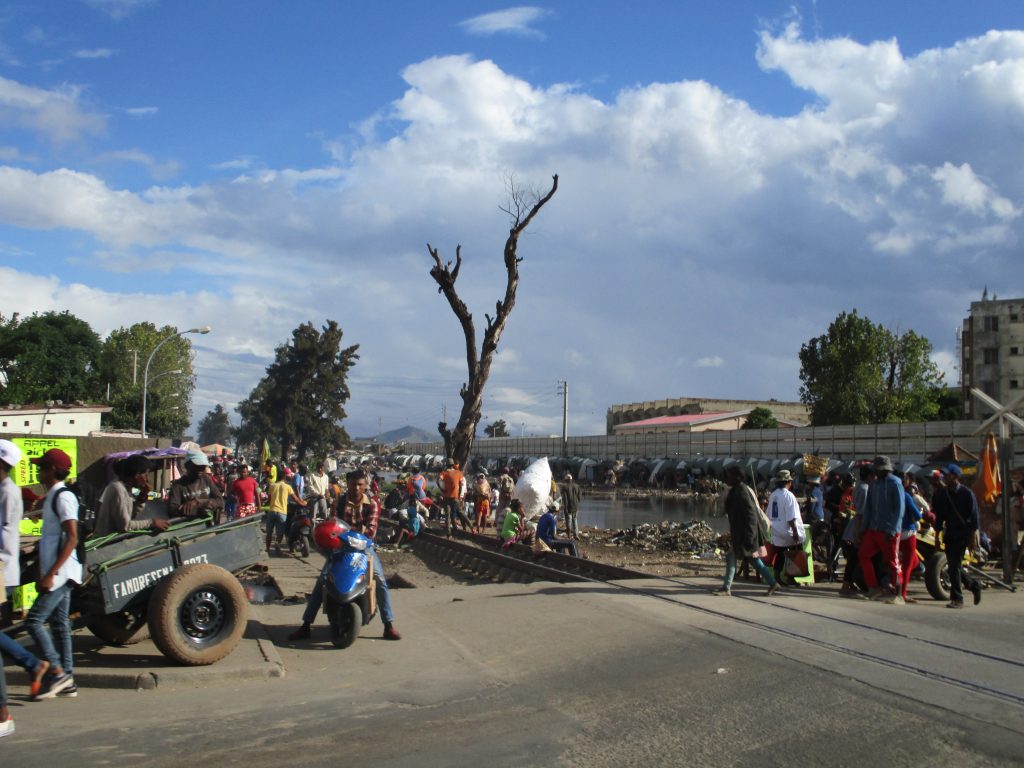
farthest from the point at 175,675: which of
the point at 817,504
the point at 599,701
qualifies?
the point at 817,504

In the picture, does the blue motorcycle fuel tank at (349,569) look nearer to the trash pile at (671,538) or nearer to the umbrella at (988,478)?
the trash pile at (671,538)

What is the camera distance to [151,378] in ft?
194

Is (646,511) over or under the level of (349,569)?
under

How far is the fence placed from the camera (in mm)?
44062

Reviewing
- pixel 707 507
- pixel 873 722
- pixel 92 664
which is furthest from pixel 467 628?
pixel 707 507

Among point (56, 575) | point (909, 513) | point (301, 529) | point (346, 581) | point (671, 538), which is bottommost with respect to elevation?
point (671, 538)

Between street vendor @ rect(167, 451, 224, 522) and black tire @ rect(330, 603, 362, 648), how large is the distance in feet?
10.1

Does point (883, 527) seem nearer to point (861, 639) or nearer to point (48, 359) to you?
point (861, 639)

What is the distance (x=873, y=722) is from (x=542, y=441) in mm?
82811

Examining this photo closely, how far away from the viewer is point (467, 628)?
9.66 m

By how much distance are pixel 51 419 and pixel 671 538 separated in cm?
2457

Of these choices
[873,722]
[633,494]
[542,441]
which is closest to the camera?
[873,722]

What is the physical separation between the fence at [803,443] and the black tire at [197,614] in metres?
26.5

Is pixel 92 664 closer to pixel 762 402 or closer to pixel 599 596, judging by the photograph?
pixel 599 596
